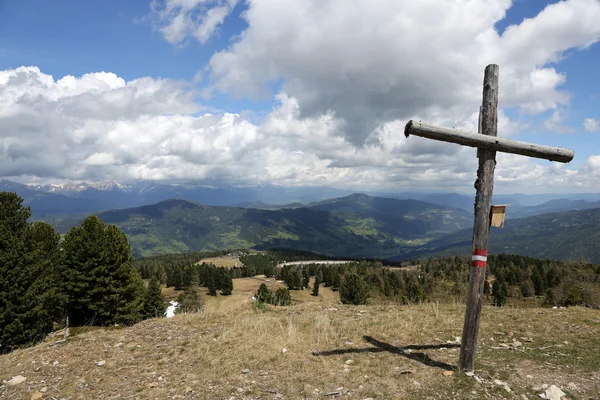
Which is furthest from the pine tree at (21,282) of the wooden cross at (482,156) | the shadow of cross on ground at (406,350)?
the wooden cross at (482,156)

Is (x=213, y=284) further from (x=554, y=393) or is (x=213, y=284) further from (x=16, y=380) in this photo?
(x=554, y=393)

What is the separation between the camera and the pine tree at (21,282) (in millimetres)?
23172

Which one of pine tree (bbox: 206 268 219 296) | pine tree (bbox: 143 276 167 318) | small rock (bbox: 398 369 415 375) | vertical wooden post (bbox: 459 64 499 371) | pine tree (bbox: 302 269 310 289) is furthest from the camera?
pine tree (bbox: 302 269 310 289)

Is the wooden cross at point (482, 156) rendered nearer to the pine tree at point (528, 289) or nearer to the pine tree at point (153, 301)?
the pine tree at point (153, 301)

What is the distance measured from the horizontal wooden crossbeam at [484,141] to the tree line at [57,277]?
30165 millimetres

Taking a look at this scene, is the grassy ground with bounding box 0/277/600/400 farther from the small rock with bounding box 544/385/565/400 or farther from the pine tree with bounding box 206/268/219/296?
the pine tree with bounding box 206/268/219/296

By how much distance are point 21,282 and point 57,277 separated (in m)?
5.31

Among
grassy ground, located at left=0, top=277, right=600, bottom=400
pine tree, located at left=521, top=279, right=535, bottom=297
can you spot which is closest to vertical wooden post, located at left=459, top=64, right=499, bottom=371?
grassy ground, located at left=0, top=277, right=600, bottom=400

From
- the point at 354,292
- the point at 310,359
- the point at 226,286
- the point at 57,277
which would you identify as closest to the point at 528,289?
the point at 354,292

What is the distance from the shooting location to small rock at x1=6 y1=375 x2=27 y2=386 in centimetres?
773

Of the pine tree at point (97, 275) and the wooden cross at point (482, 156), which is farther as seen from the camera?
the pine tree at point (97, 275)

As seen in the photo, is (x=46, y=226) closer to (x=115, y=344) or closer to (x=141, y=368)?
(x=115, y=344)

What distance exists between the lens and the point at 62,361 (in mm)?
9148

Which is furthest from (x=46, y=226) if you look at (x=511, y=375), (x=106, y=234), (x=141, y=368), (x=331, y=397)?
(x=511, y=375)
